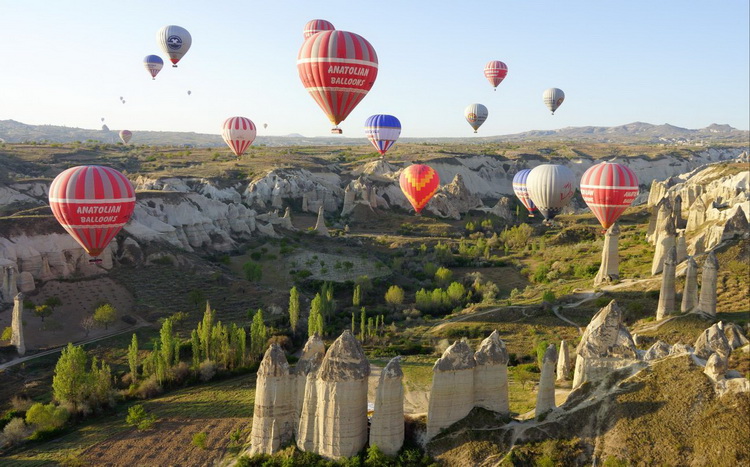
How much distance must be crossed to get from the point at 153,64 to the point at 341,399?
7809 cm

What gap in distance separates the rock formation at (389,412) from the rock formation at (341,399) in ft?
1.84

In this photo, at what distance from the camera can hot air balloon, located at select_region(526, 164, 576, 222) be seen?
1939 inches

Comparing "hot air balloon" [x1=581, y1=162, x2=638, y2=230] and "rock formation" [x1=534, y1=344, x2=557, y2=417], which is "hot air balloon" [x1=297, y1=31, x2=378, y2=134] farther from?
"rock formation" [x1=534, y1=344, x2=557, y2=417]

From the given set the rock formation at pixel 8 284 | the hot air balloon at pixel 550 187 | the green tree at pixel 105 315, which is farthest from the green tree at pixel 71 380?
the hot air balloon at pixel 550 187

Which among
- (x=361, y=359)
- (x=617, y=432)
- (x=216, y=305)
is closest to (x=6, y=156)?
(x=216, y=305)

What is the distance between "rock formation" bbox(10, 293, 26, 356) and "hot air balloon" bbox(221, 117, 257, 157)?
4324cm

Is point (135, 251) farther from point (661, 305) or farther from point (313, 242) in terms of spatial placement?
point (661, 305)

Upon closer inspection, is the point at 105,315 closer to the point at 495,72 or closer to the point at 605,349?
the point at 605,349

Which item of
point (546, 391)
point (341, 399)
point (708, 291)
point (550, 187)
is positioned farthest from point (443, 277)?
point (341, 399)

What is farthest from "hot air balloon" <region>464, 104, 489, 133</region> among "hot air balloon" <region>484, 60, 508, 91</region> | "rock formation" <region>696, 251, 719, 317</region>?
"rock formation" <region>696, 251, 719, 317</region>

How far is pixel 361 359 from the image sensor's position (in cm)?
1941

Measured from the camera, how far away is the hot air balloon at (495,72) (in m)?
78.9

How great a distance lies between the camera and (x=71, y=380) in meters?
27.7

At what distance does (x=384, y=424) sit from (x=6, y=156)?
90759 millimetres
